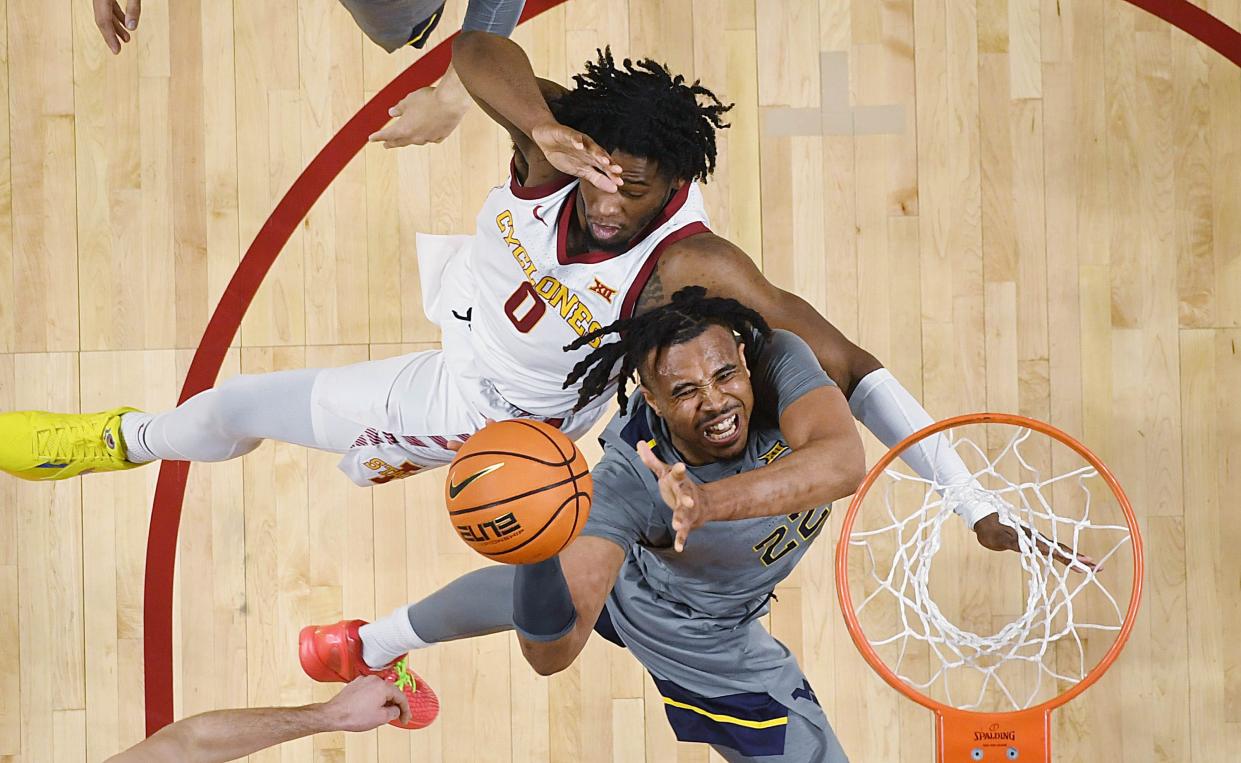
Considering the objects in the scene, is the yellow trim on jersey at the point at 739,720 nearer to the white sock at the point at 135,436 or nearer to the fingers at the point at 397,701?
the fingers at the point at 397,701

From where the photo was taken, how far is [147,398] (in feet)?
12.7

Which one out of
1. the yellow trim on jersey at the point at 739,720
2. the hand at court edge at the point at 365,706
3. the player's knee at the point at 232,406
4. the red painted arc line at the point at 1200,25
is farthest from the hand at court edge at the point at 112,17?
the red painted arc line at the point at 1200,25

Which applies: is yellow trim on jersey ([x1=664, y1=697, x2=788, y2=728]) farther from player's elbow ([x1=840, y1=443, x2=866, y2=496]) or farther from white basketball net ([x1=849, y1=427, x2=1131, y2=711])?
player's elbow ([x1=840, y1=443, x2=866, y2=496])

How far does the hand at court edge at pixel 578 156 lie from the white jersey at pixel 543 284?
0.35 meters

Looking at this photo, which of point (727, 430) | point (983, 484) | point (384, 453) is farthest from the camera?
point (983, 484)

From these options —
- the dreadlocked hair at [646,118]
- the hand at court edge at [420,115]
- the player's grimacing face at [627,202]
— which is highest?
the hand at court edge at [420,115]

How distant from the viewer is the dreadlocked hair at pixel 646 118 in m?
2.62

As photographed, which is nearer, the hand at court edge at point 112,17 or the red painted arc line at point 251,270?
the hand at court edge at point 112,17

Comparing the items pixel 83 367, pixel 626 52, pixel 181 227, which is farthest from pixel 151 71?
pixel 626 52

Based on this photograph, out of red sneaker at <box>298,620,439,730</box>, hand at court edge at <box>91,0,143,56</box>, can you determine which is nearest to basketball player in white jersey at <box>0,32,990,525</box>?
red sneaker at <box>298,620,439,730</box>

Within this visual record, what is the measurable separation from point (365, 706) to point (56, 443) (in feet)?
4.13

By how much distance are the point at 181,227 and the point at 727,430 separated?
2.26 m

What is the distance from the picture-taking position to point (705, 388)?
2617 mm

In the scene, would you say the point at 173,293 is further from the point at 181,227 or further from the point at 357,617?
the point at 357,617
